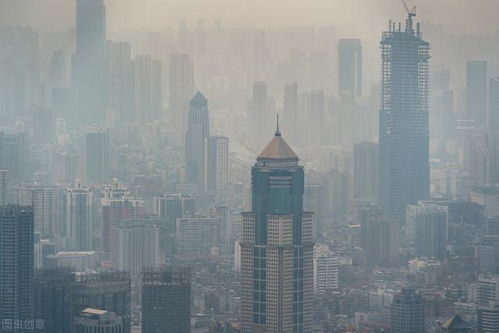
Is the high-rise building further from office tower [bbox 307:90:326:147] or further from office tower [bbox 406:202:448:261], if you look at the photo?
office tower [bbox 406:202:448:261]

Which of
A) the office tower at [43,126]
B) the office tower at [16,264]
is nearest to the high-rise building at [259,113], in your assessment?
the office tower at [43,126]

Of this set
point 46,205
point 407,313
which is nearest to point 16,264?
point 407,313

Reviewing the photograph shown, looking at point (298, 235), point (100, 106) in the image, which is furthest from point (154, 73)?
point (298, 235)

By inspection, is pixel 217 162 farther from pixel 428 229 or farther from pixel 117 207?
pixel 428 229

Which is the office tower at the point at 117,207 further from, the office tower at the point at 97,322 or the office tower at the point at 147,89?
the office tower at the point at 97,322

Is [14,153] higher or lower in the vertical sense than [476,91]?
lower
